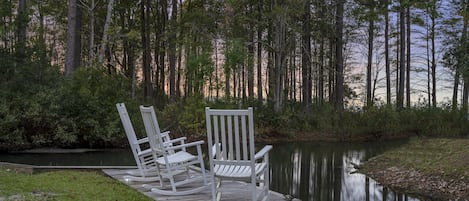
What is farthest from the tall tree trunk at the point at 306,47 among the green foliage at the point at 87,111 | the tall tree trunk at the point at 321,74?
the green foliage at the point at 87,111

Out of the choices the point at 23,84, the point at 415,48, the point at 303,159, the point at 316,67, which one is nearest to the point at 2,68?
the point at 23,84

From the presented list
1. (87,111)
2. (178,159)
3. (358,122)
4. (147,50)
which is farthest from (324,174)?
Answer: (147,50)

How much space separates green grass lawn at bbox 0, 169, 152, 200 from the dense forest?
5.22 metres

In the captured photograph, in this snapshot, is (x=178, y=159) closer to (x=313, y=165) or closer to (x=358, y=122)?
(x=313, y=165)

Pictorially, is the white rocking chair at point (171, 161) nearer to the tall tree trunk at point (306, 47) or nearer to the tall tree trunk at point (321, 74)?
the tall tree trunk at point (306, 47)

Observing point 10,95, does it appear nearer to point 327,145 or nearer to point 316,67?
point 327,145

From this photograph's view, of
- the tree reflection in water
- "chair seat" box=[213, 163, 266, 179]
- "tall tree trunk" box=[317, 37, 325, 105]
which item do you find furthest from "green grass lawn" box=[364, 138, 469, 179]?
"tall tree trunk" box=[317, 37, 325, 105]

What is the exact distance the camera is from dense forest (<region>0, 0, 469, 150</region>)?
1131 centimetres

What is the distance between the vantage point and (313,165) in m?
10.1

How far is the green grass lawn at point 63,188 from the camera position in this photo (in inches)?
178

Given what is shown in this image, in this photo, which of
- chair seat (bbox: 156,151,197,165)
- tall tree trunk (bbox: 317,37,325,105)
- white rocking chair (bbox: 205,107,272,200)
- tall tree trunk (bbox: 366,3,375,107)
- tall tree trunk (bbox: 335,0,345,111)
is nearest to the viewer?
white rocking chair (bbox: 205,107,272,200)

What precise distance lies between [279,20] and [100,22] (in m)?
9.76

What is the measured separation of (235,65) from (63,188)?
13.8 metres

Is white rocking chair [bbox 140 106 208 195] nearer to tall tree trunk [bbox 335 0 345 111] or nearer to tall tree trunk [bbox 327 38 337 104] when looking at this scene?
tall tree trunk [bbox 335 0 345 111]
